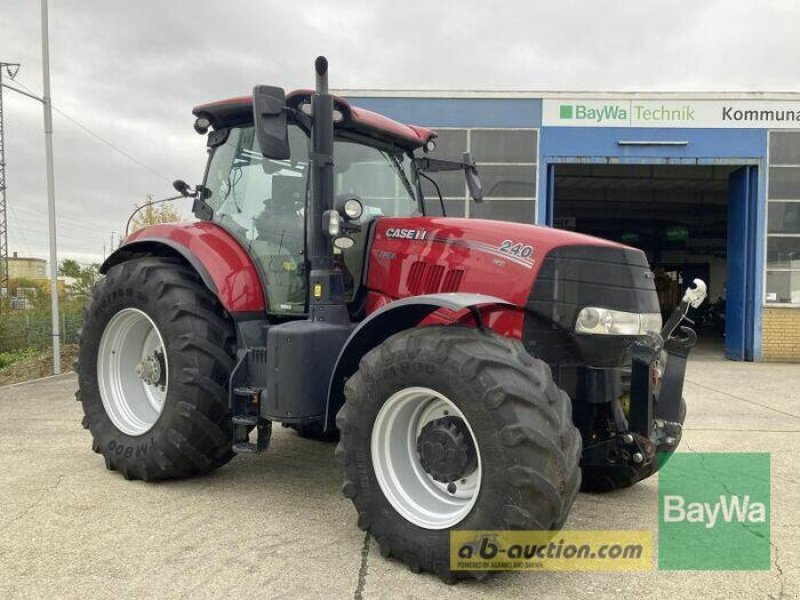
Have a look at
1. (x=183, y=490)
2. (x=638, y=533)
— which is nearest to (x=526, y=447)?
(x=638, y=533)

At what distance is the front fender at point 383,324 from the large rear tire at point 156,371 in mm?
861

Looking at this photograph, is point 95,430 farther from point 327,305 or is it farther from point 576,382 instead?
point 576,382

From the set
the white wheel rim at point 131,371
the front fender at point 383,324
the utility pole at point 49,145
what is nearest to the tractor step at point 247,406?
the front fender at point 383,324

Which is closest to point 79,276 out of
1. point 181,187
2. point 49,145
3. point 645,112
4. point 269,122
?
point 49,145

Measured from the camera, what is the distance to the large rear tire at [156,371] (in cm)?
389

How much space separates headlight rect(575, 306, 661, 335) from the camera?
3.24 meters

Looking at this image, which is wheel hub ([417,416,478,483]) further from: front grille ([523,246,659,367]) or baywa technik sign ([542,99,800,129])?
baywa technik sign ([542,99,800,129])

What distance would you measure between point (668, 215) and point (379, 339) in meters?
24.2

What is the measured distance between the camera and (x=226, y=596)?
106 inches

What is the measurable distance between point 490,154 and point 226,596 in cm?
1176

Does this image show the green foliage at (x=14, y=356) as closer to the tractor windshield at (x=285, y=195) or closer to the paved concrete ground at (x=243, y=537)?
the paved concrete ground at (x=243, y=537)
